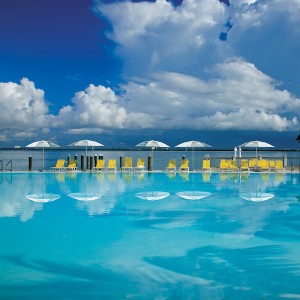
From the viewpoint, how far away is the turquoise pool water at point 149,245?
5703mm

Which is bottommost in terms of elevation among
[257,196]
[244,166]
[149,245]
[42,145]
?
[149,245]

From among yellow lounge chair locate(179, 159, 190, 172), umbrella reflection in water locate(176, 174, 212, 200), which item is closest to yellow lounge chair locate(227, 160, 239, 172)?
yellow lounge chair locate(179, 159, 190, 172)

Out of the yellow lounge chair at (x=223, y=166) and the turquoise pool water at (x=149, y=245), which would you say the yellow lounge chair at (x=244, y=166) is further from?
the turquoise pool water at (x=149, y=245)

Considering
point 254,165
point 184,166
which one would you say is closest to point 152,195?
point 184,166

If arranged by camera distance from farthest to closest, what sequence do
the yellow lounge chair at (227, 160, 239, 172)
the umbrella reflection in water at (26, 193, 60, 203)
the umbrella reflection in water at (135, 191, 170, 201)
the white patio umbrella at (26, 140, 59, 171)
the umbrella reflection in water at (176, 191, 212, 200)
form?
the yellow lounge chair at (227, 160, 239, 172) < the white patio umbrella at (26, 140, 59, 171) < the umbrella reflection in water at (176, 191, 212, 200) < the umbrella reflection in water at (135, 191, 170, 201) < the umbrella reflection in water at (26, 193, 60, 203)

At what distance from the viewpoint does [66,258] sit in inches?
276

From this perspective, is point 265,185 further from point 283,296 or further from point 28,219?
point 283,296

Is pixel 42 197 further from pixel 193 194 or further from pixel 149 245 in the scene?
pixel 149 245

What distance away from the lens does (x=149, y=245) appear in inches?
310

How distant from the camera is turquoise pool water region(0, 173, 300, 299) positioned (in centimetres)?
570

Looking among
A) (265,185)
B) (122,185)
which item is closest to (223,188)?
(265,185)

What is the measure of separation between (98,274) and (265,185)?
42.0 feet

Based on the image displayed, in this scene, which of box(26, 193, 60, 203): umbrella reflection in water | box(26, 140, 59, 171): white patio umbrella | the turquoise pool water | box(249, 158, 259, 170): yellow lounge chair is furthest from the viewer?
box(249, 158, 259, 170): yellow lounge chair

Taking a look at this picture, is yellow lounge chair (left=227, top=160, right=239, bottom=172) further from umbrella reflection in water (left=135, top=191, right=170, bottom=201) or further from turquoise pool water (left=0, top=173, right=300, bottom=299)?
umbrella reflection in water (left=135, top=191, right=170, bottom=201)
